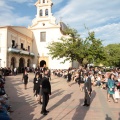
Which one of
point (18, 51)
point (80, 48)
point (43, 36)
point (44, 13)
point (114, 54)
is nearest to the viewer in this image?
point (80, 48)

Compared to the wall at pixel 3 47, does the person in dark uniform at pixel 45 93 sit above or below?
below

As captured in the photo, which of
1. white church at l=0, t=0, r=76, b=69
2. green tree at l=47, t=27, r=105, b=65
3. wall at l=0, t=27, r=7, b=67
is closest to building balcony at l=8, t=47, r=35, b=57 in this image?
white church at l=0, t=0, r=76, b=69

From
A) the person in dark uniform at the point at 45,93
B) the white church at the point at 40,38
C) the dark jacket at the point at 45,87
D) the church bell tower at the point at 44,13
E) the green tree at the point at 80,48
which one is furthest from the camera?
the church bell tower at the point at 44,13

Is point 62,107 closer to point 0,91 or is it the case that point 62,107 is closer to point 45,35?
point 0,91

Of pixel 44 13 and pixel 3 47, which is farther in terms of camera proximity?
pixel 44 13

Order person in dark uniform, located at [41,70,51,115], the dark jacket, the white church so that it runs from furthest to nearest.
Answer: the white church → the dark jacket → person in dark uniform, located at [41,70,51,115]

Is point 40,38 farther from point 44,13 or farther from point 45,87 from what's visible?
point 45,87

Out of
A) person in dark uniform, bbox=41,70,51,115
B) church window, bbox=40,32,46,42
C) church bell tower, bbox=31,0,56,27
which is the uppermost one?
church bell tower, bbox=31,0,56,27

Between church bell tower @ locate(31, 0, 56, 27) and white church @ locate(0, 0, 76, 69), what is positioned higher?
church bell tower @ locate(31, 0, 56, 27)

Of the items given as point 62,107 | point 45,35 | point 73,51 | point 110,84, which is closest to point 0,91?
point 62,107

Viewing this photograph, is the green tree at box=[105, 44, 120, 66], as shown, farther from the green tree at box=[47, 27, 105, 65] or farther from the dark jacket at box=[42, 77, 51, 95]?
the dark jacket at box=[42, 77, 51, 95]

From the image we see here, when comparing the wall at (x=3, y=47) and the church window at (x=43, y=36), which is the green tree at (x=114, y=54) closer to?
the church window at (x=43, y=36)

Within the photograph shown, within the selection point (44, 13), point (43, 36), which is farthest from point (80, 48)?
point (44, 13)

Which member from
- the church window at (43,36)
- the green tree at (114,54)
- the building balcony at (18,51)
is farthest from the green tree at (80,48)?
the green tree at (114,54)
